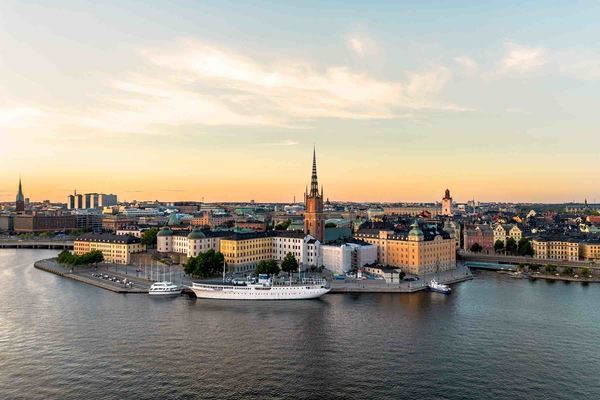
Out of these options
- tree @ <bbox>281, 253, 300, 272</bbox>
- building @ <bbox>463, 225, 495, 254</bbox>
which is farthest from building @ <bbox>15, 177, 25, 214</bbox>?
building @ <bbox>463, 225, 495, 254</bbox>

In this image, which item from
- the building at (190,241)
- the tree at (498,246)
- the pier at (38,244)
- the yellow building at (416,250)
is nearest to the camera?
the yellow building at (416,250)

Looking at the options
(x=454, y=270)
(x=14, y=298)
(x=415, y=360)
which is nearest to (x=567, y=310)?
(x=415, y=360)

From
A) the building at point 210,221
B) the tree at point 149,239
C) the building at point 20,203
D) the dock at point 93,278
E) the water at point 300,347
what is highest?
the building at point 20,203

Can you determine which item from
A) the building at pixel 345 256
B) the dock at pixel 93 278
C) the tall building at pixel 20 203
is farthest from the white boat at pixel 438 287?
the tall building at pixel 20 203

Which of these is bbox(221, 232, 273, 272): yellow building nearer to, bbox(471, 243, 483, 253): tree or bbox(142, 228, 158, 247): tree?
bbox(142, 228, 158, 247): tree

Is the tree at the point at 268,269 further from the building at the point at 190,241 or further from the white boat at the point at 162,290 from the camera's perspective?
the building at the point at 190,241

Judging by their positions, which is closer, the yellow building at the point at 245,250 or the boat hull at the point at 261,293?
the boat hull at the point at 261,293

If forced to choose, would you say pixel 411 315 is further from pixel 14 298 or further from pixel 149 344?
pixel 14 298
